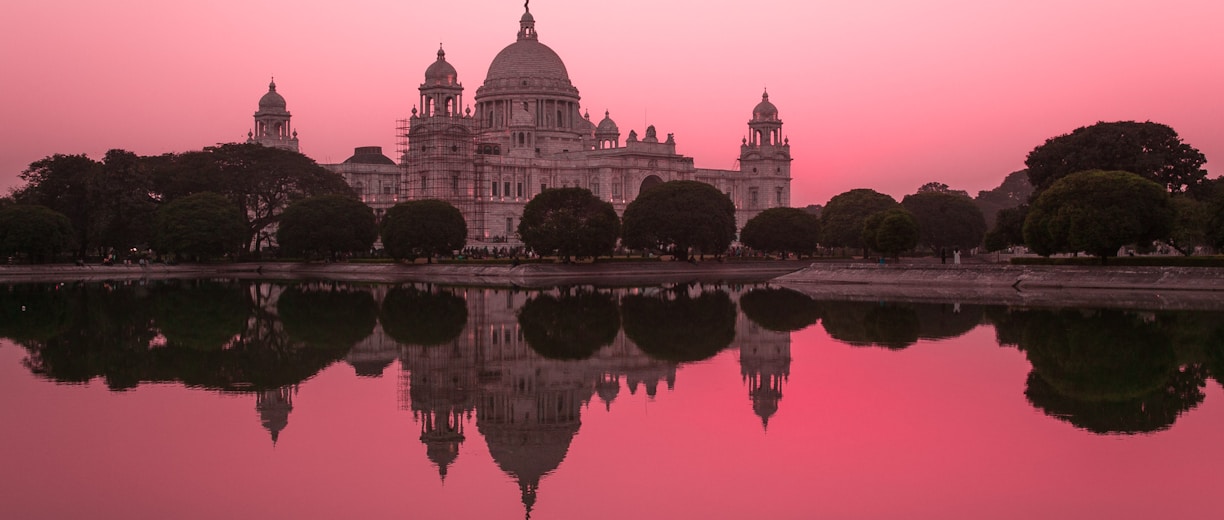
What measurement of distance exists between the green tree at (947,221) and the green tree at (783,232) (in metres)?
7.26

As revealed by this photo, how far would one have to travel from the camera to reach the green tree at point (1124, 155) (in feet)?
188

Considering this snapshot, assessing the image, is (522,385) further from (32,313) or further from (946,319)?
(32,313)

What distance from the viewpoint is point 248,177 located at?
274ft

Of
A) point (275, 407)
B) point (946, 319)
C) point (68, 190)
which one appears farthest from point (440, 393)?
point (68, 190)

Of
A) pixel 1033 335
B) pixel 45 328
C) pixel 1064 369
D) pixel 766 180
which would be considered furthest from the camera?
pixel 766 180

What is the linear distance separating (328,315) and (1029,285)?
28.9 m

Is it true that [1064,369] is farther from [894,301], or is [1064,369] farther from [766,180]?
[766,180]

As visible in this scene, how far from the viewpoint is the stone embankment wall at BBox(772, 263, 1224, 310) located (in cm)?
4188

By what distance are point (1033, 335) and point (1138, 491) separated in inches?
666

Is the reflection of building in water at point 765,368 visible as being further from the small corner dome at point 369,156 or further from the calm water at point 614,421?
the small corner dome at point 369,156

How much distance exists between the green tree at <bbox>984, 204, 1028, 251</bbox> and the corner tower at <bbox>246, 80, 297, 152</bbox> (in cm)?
7447

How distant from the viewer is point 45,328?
31719mm

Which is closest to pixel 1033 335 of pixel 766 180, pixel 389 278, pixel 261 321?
pixel 261 321

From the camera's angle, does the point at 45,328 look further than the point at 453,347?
Yes
